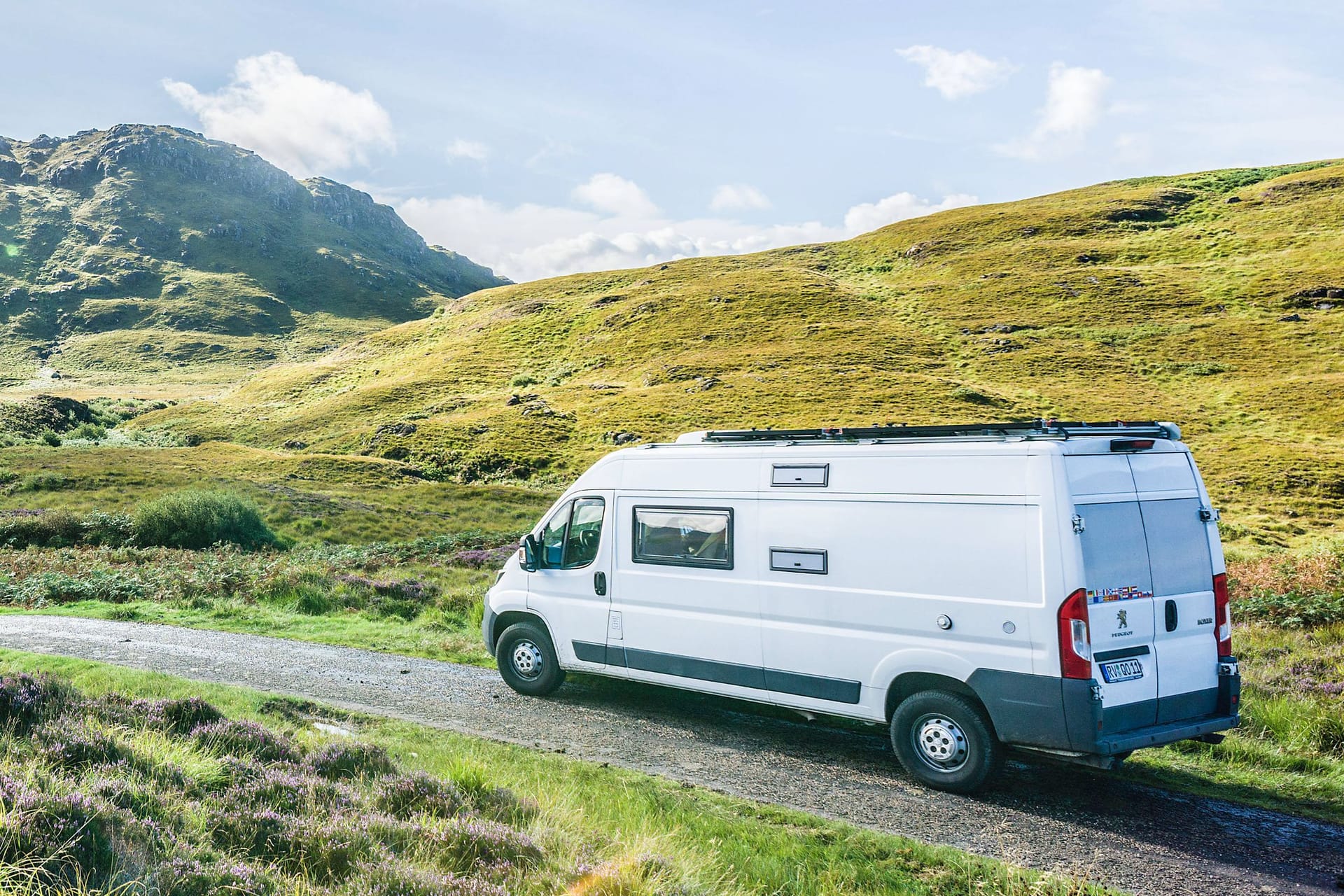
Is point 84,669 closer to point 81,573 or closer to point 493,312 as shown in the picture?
point 81,573

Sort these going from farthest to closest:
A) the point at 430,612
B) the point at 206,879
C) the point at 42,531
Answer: the point at 42,531 < the point at 430,612 < the point at 206,879

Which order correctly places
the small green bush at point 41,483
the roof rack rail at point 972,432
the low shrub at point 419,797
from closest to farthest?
the low shrub at point 419,797 < the roof rack rail at point 972,432 < the small green bush at point 41,483

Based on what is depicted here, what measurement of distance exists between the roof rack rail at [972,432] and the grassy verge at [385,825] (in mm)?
3727

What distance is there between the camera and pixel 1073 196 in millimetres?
118688

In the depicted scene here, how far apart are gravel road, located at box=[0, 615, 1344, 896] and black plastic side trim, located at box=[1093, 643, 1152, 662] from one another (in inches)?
52.7

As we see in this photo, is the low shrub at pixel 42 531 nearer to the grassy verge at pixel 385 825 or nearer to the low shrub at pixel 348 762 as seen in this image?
the grassy verge at pixel 385 825

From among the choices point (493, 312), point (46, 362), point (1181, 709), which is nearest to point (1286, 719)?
point (1181, 709)

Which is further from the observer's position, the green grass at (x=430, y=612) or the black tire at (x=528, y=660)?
the black tire at (x=528, y=660)

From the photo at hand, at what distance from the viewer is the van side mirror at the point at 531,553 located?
10.5m

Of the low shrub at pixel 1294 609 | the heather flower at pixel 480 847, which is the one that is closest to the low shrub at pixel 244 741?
the heather flower at pixel 480 847

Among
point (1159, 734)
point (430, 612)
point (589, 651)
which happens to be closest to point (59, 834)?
point (589, 651)

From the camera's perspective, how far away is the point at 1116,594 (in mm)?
6910

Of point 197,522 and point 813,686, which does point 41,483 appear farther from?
point 813,686

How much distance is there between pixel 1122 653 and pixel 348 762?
6400 millimetres
